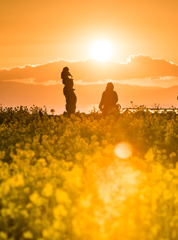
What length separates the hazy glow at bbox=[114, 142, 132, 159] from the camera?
9427 millimetres

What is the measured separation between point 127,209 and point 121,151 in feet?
15.7

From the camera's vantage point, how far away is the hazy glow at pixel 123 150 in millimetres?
9427

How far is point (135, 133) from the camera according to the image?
12852 mm

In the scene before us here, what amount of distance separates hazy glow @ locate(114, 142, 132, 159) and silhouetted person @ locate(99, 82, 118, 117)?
7751 millimetres

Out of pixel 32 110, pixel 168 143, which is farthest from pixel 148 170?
pixel 32 110

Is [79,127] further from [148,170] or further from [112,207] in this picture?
[112,207]

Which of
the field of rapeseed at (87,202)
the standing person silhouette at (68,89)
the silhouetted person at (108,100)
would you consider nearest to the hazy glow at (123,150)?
the field of rapeseed at (87,202)

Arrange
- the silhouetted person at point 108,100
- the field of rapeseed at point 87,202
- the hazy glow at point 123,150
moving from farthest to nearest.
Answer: the silhouetted person at point 108,100 → the hazy glow at point 123,150 → the field of rapeseed at point 87,202

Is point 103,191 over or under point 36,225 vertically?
over

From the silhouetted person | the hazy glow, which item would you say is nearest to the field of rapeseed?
the hazy glow

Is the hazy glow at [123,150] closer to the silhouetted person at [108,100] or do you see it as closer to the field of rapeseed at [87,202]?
the field of rapeseed at [87,202]

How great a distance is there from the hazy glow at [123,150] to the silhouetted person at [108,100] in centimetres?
775

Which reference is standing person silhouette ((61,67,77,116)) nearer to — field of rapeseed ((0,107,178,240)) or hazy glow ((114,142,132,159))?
hazy glow ((114,142,132,159))

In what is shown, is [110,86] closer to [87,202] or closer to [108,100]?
[108,100]
